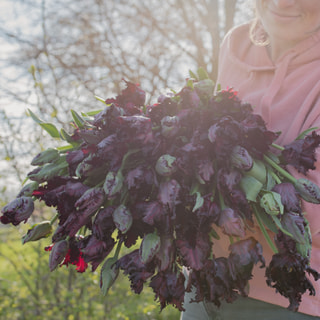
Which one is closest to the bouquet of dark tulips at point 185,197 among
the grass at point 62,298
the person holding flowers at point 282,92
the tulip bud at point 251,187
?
the tulip bud at point 251,187

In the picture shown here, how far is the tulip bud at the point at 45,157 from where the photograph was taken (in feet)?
2.56

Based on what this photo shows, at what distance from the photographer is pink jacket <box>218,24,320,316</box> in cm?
89

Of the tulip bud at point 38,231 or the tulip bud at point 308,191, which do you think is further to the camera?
the tulip bud at point 38,231

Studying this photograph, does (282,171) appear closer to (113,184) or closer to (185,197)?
(185,197)

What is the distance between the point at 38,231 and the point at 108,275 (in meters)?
0.20

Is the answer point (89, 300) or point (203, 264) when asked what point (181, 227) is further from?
point (89, 300)

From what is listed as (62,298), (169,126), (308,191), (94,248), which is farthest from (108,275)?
(62,298)

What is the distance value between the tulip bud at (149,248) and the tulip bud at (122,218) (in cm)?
4

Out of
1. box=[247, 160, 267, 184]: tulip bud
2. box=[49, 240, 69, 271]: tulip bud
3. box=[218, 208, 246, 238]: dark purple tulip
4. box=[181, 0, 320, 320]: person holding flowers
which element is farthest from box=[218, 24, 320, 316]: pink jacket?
box=[49, 240, 69, 271]: tulip bud

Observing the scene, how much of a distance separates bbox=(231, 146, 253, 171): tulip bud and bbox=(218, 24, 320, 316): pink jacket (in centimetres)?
18

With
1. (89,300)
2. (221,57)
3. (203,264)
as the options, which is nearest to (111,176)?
(203,264)

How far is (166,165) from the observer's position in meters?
0.65

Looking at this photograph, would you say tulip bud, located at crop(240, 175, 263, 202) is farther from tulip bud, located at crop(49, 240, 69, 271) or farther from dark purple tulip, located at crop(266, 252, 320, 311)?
tulip bud, located at crop(49, 240, 69, 271)

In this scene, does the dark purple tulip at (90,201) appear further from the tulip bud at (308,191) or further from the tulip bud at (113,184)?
the tulip bud at (308,191)
